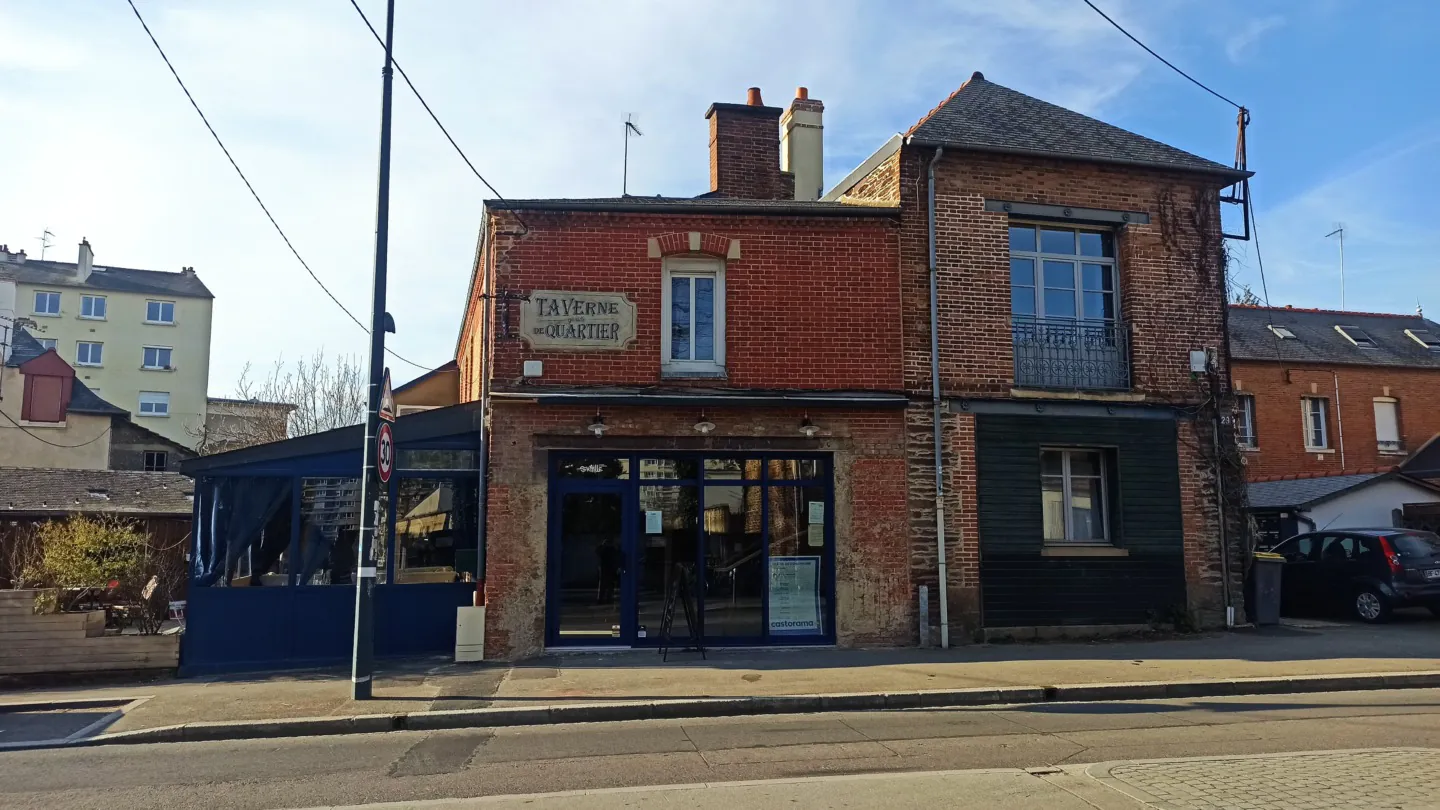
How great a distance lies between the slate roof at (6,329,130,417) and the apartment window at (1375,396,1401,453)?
4174cm

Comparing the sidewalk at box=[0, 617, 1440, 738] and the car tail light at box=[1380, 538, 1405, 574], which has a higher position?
the car tail light at box=[1380, 538, 1405, 574]

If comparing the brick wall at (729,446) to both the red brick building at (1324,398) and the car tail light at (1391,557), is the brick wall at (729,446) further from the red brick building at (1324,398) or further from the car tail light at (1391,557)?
the red brick building at (1324,398)

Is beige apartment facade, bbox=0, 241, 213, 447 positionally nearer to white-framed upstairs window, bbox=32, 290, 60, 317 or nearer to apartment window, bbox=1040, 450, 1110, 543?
white-framed upstairs window, bbox=32, 290, 60, 317

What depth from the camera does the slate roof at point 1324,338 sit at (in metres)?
28.7

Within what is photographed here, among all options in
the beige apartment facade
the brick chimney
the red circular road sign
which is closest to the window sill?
the brick chimney

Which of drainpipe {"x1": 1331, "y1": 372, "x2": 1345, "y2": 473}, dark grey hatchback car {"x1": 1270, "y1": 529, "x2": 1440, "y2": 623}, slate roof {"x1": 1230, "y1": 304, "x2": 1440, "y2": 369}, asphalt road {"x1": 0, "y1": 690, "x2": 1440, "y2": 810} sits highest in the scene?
slate roof {"x1": 1230, "y1": 304, "x2": 1440, "y2": 369}

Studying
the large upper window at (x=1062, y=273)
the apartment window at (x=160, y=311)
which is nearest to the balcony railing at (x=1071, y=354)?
the large upper window at (x=1062, y=273)

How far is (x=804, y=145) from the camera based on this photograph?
1755cm

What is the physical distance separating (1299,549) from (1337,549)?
0.98 m

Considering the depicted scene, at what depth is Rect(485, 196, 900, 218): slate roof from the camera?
12.9 m

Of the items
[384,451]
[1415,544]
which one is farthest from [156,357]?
[1415,544]

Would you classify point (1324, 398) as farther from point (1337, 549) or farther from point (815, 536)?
point (815, 536)

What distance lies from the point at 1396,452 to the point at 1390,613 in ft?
56.1

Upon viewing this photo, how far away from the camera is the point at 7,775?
289 inches
